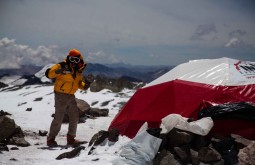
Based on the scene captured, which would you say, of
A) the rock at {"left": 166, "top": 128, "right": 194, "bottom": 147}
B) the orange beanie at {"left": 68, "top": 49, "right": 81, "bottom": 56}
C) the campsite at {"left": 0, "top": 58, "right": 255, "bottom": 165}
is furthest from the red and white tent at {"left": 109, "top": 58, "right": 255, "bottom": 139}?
the orange beanie at {"left": 68, "top": 49, "right": 81, "bottom": 56}

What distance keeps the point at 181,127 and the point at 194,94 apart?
56.9 inches

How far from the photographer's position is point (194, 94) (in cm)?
612

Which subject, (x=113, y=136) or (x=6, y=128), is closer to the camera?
(x=113, y=136)

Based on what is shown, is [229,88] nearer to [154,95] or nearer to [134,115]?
[154,95]

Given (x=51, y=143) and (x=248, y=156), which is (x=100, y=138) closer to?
(x=51, y=143)

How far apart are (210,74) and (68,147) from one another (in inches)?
142

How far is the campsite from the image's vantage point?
4.62 meters

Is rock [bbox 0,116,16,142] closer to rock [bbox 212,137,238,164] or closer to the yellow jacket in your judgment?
the yellow jacket

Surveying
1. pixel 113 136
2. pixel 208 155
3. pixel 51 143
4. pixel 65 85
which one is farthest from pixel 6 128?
pixel 208 155

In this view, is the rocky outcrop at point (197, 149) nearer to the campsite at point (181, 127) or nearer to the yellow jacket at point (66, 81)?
the campsite at point (181, 127)

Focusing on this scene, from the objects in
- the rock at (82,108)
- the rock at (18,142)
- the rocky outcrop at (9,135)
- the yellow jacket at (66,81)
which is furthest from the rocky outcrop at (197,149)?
the rock at (82,108)

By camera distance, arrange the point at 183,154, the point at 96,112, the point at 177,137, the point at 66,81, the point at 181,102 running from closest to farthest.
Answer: the point at 183,154
the point at 177,137
the point at 181,102
the point at 66,81
the point at 96,112

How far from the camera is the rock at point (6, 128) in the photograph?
6.57 meters

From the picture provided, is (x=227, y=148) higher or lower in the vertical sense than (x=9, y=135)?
higher
